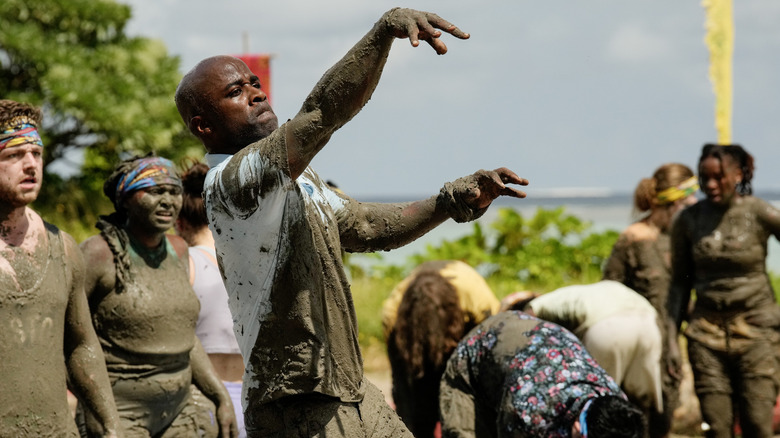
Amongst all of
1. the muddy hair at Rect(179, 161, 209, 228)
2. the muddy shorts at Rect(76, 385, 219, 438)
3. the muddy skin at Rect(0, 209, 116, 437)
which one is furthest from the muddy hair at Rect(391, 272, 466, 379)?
the muddy skin at Rect(0, 209, 116, 437)

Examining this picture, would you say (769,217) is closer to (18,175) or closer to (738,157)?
(738,157)

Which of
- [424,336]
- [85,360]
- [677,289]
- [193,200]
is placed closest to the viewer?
[85,360]

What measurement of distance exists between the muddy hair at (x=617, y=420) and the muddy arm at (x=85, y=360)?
5.81 ft

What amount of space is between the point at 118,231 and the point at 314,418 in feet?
6.94

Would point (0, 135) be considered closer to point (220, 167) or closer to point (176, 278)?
point (220, 167)

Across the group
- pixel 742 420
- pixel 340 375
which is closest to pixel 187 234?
pixel 340 375

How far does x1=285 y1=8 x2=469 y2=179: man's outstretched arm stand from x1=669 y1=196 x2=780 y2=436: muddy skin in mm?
4594

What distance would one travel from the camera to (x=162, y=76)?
13.8 metres

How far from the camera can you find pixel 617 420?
4.14 meters

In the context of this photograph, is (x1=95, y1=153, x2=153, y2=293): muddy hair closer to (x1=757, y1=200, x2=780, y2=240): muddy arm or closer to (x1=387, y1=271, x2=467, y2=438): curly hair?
(x1=387, y1=271, x2=467, y2=438): curly hair

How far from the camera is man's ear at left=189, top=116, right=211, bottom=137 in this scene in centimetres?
315

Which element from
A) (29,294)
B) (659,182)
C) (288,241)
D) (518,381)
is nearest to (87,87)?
(659,182)

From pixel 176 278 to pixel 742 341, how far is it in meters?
3.61

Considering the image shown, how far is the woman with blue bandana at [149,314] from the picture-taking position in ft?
15.4
